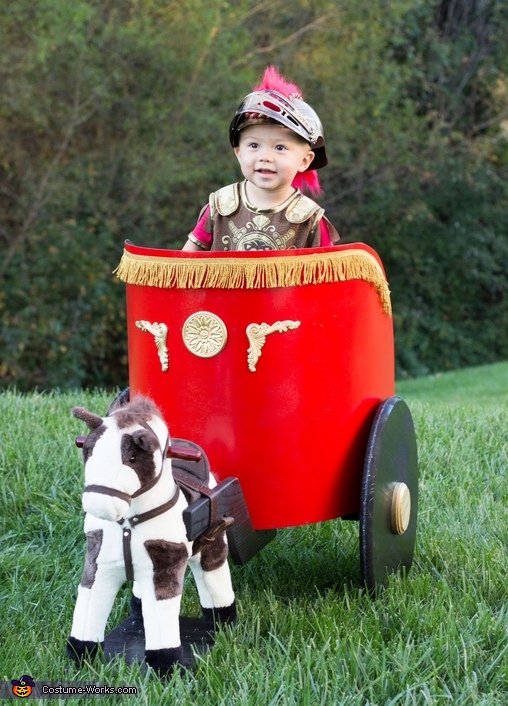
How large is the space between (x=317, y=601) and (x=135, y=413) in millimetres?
849

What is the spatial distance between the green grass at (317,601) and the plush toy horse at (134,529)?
9 centimetres

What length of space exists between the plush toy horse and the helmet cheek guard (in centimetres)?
86

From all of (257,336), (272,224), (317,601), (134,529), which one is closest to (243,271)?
(257,336)

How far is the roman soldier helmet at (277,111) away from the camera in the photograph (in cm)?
239

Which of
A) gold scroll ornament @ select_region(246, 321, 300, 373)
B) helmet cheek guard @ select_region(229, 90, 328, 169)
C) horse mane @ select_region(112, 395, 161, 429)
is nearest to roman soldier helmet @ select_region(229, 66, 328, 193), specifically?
helmet cheek guard @ select_region(229, 90, 328, 169)

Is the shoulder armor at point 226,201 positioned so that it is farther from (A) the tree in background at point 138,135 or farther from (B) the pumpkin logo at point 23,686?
(A) the tree in background at point 138,135

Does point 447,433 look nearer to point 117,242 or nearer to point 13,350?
point 13,350

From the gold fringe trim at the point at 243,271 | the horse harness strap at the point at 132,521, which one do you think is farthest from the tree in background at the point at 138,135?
the horse harness strap at the point at 132,521

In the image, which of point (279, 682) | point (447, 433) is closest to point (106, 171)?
point (447, 433)

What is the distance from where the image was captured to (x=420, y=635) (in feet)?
7.22

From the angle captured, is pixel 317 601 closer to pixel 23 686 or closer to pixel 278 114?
pixel 23 686

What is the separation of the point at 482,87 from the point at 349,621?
888cm

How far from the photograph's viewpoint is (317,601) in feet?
7.98

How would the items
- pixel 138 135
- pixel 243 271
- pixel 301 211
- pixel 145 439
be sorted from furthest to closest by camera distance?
pixel 138 135 → pixel 301 211 → pixel 243 271 → pixel 145 439
